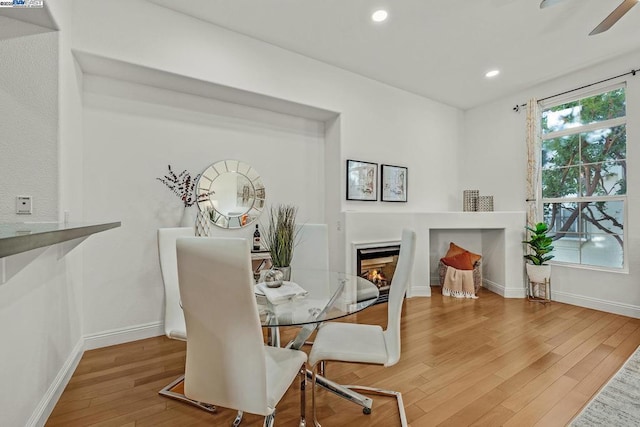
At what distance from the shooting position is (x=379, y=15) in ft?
9.01

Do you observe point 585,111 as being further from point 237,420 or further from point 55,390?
point 55,390

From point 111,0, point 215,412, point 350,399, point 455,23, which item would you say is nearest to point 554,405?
point 350,399

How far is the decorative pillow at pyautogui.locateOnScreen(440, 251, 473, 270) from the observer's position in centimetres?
407

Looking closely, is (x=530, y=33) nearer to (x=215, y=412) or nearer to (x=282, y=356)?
(x=282, y=356)

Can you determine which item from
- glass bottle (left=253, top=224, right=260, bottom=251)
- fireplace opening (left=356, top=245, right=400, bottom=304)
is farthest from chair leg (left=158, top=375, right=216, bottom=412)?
fireplace opening (left=356, top=245, right=400, bottom=304)

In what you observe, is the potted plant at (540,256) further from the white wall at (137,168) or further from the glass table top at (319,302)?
the white wall at (137,168)

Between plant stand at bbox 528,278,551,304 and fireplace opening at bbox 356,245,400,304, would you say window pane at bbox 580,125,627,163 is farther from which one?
fireplace opening at bbox 356,245,400,304

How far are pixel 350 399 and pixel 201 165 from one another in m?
2.55

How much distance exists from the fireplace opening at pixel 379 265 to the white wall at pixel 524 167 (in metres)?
2.04

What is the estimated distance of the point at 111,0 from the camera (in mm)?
2395

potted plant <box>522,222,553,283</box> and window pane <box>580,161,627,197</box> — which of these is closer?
window pane <box>580,161,627,197</box>

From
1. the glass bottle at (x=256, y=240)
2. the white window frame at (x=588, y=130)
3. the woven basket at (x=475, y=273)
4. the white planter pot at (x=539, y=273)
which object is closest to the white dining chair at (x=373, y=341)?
the glass bottle at (x=256, y=240)

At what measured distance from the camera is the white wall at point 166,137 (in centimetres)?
256

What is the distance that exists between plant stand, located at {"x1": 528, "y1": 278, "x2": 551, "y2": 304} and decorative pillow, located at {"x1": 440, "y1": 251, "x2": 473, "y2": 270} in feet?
2.57
